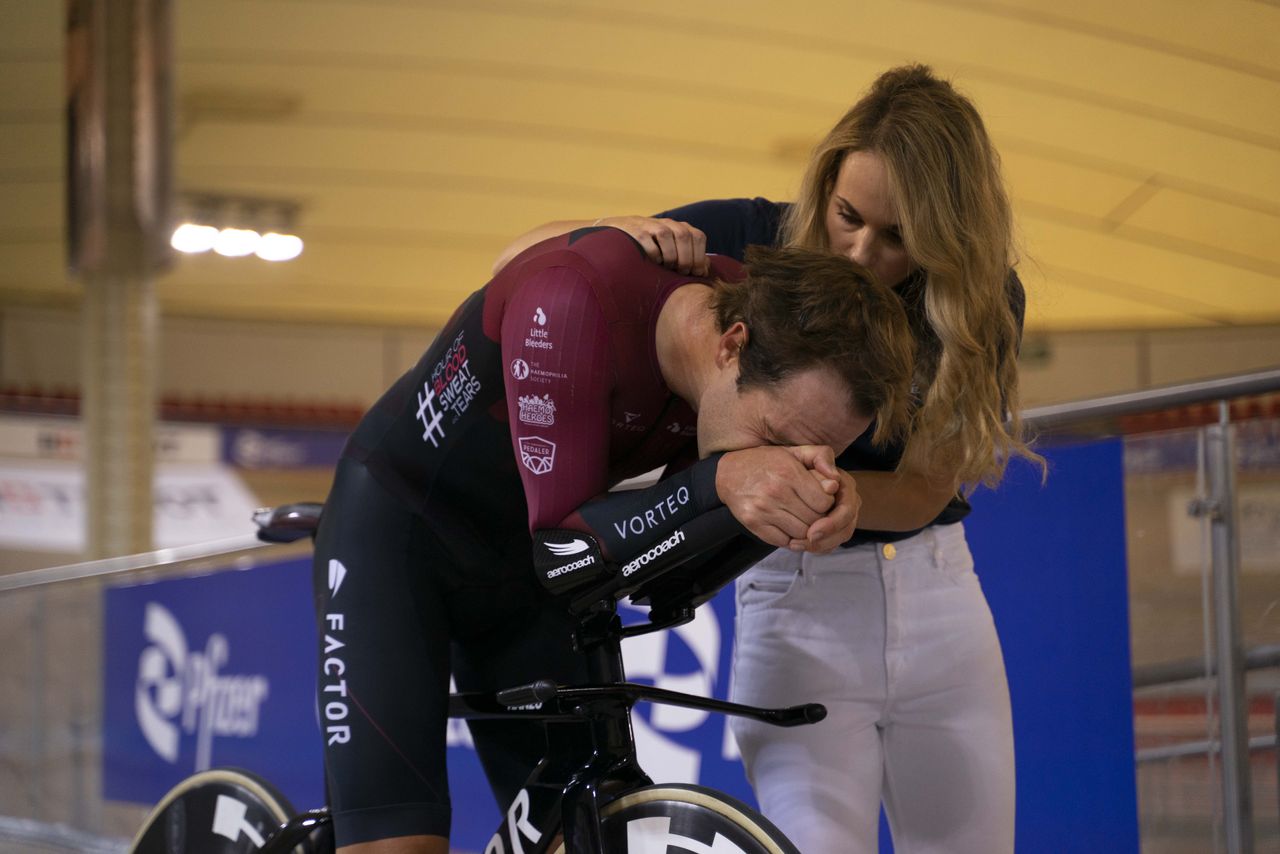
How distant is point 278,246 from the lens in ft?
51.1

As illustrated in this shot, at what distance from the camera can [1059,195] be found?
48.4 ft

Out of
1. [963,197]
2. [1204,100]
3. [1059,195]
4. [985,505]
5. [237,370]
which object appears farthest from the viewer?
[237,370]

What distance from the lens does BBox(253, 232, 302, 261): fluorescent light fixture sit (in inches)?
603

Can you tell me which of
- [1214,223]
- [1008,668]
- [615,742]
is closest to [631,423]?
[615,742]

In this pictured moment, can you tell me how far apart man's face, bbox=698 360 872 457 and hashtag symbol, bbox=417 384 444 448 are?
505mm

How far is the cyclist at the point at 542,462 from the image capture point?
66.1 inches

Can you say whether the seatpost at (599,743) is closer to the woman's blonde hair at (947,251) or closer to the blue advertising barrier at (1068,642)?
the woman's blonde hair at (947,251)

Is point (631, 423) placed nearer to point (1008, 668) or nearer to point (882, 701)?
point (882, 701)

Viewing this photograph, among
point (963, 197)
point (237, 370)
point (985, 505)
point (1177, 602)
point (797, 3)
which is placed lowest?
point (1177, 602)

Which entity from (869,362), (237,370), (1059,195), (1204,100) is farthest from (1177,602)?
(237,370)

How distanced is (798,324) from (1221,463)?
1.68 m

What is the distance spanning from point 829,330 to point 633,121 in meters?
12.2

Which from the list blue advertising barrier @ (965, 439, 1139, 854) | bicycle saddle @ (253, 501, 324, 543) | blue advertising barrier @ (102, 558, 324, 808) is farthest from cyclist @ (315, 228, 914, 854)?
blue advertising barrier @ (102, 558, 324, 808)

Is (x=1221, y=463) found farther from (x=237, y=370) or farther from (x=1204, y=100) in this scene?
(x=237, y=370)
